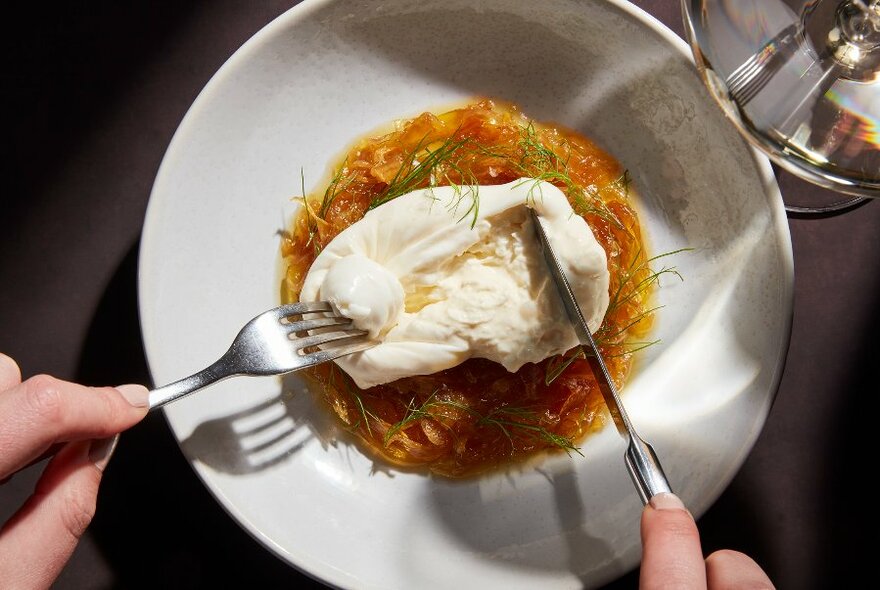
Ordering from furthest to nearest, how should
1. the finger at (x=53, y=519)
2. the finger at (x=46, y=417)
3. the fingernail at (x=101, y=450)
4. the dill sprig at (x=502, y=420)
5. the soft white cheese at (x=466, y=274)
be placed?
the dill sprig at (x=502, y=420) → the soft white cheese at (x=466, y=274) → the fingernail at (x=101, y=450) → the finger at (x=53, y=519) → the finger at (x=46, y=417)

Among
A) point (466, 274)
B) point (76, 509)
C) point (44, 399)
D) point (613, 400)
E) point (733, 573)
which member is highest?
point (44, 399)

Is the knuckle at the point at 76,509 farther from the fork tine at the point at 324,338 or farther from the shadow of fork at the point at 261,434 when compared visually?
the fork tine at the point at 324,338

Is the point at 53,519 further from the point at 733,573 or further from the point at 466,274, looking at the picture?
the point at 733,573

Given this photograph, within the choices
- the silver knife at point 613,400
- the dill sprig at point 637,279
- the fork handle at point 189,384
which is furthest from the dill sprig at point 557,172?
the fork handle at point 189,384

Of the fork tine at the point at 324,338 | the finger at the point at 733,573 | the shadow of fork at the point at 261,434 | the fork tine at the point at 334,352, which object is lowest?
the finger at the point at 733,573

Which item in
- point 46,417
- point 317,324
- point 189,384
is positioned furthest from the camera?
point 317,324

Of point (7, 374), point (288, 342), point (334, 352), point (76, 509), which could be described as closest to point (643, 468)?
point (334, 352)

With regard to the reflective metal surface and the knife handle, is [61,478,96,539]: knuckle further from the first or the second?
the reflective metal surface

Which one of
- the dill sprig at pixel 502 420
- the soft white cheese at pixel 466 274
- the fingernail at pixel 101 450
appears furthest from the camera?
the dill sprig at pixel 502 420
